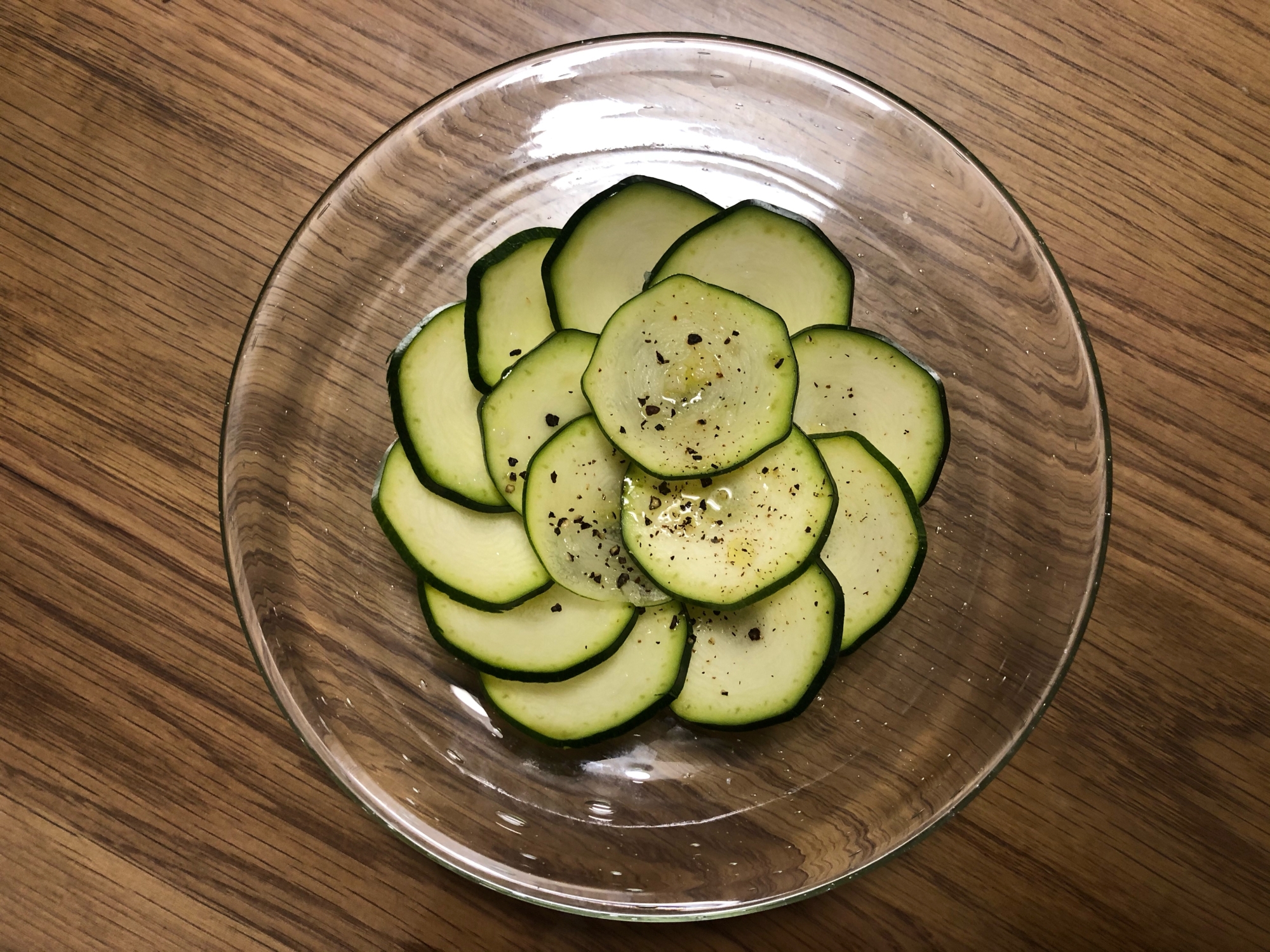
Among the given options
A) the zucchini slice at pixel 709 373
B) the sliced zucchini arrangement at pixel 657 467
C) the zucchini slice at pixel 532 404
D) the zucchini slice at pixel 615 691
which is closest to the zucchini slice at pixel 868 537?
Result: the sliced zucchini arrangement at pixel 657 467

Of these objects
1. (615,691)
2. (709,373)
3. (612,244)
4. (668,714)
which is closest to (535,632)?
(615,691)

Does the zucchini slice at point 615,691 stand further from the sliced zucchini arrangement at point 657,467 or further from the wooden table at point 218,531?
the wooden table at point 218,531

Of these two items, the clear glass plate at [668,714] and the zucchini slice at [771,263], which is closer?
the zucchini slice at [771,263]

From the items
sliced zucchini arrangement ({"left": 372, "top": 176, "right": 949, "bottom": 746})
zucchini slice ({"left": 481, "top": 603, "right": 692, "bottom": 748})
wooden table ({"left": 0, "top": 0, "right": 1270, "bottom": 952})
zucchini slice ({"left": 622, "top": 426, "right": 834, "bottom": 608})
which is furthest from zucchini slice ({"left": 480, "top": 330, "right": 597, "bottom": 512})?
wooden table ({"left": 0, "top": 0, "right": 1270, "bottom": 952})

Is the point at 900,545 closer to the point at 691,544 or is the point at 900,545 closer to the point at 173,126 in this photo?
the point at 691,544

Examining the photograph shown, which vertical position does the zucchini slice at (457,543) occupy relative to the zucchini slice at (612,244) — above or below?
below

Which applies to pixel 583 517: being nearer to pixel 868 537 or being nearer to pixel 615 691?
pixel 615 691
